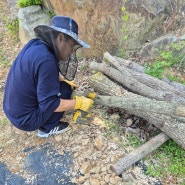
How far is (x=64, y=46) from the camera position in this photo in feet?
9.64

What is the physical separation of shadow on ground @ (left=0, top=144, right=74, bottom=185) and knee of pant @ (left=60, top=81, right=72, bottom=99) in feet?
2.35

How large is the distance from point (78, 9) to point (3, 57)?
6.89ft

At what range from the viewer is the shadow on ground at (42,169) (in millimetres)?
3268

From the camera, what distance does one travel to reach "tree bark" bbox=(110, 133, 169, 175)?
319cm

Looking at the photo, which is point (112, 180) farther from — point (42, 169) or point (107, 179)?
point (42, 169)

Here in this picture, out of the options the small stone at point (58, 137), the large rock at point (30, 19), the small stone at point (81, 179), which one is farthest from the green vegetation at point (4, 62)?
the small stone at point (81, 179)

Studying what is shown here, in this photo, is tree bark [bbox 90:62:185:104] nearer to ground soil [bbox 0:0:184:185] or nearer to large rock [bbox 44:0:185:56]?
ground soil [bbox 0:0:184:185]

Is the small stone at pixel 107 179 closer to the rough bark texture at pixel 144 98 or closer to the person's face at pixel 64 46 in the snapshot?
the rough bark texture at pixel 144 98

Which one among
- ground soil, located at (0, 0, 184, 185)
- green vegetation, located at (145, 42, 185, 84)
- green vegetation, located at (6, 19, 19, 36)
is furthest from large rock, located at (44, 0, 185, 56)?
green vegetation, located at (6, 19, 19, 36)

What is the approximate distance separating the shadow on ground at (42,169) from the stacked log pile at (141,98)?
23.9 inches

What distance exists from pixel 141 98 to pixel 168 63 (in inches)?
61.6

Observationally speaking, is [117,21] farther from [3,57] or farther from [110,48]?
[3,57]

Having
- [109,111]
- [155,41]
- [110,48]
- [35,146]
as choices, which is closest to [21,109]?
[35,146]

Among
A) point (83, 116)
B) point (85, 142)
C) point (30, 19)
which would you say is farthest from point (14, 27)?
point (85, 142)
